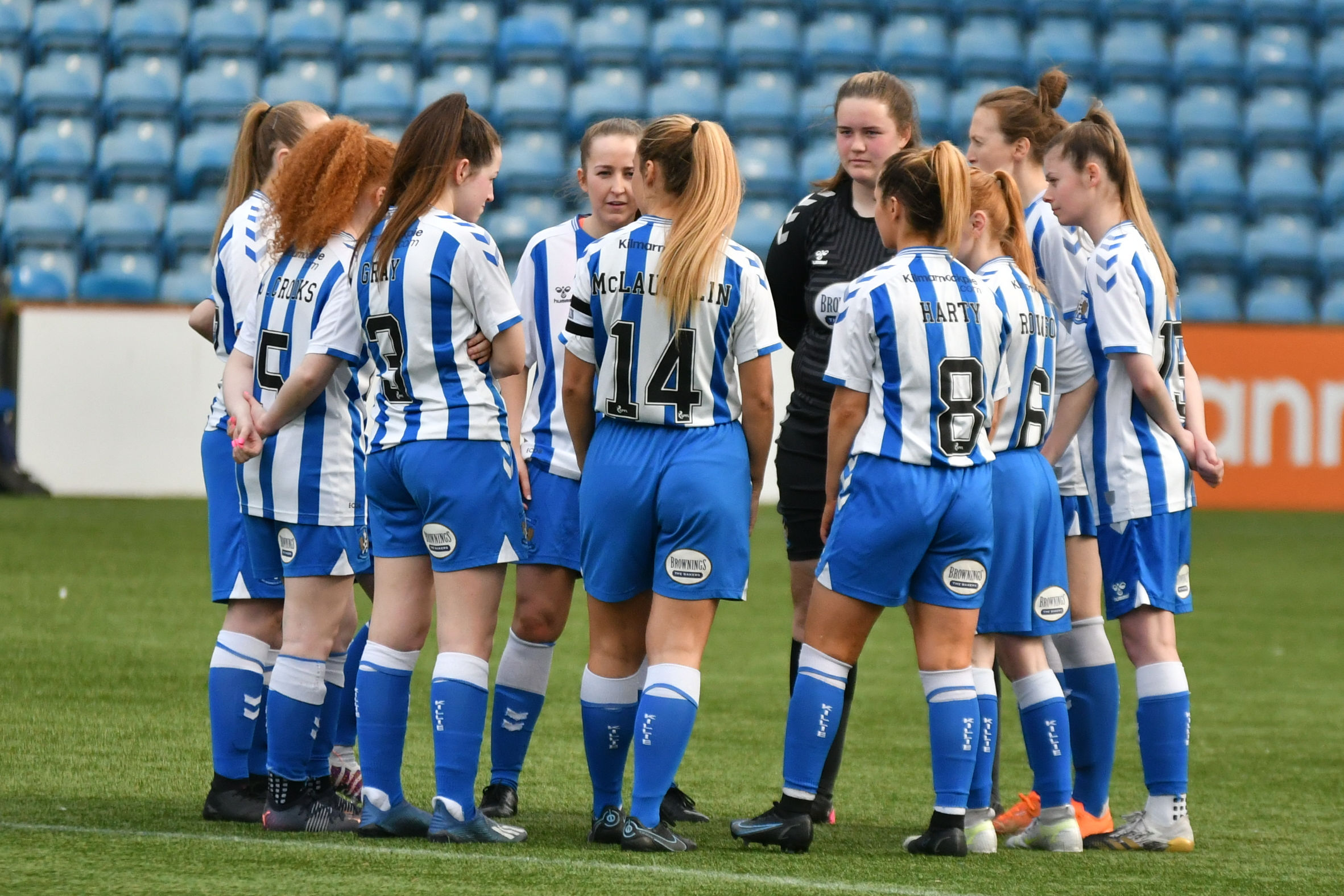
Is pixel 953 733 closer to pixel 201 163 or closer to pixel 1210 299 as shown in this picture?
pixel 1210 299

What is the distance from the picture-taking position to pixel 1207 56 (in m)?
15.1

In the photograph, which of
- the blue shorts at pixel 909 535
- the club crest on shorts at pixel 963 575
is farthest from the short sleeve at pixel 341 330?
the club crest on shorts at pixel 963 575

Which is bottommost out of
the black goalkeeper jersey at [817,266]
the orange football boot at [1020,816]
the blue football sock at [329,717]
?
the orange football boot at [1020,816]

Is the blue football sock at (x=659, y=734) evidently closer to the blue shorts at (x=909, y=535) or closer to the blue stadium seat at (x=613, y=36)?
the blue shorts at (x=909, y=535)

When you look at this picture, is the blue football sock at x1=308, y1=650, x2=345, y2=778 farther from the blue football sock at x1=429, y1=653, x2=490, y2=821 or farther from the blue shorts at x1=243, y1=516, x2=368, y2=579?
the blue football sock at x1=429, y1=653, x2=490, y2=821

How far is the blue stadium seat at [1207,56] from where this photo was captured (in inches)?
590

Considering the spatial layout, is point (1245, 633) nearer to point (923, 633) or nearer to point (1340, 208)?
point (923, 633)

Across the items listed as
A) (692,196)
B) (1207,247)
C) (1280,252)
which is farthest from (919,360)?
(1280,252)

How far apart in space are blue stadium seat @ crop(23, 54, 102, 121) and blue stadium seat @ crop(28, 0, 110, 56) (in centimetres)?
24

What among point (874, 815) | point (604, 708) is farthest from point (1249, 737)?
point (604, 708)

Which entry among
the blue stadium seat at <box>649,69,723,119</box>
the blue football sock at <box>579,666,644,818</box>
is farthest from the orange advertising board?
the blue football sock at <box>579,666,644,818</box>

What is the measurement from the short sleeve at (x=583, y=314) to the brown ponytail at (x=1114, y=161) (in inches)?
54.4

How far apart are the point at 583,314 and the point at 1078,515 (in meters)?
1.49

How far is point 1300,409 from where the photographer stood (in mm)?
12148
